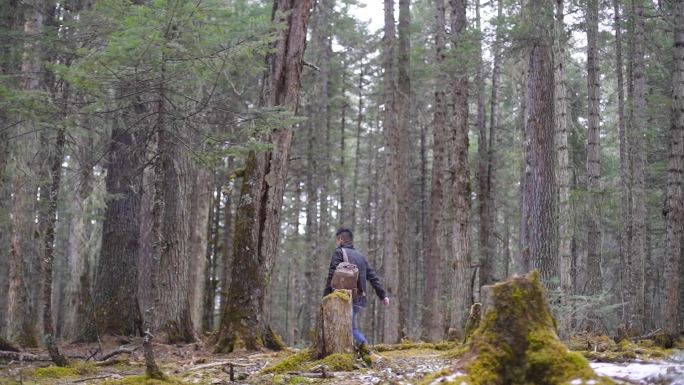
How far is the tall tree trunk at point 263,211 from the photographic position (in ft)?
34.3

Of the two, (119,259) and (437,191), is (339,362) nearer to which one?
(119,259)

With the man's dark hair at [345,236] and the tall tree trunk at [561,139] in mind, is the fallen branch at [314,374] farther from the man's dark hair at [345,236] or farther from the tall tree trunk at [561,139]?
the tall tree trunk at [561,139]

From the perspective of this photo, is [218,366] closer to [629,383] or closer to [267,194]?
[267,194]

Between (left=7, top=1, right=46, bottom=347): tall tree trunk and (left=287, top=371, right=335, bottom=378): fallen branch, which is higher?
(left=7, top=1, right=46, bottom=347): tall tree trunk

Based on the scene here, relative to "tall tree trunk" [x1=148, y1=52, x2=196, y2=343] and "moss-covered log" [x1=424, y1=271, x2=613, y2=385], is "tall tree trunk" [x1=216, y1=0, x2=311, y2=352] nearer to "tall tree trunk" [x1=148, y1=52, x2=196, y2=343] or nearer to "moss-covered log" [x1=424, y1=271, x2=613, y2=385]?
"tall tree trunk" [x1=148, y1=52, x2=196, y2=343]

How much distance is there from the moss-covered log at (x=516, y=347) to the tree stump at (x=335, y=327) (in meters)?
3.43

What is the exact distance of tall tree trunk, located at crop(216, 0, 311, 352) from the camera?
1047 centimetres

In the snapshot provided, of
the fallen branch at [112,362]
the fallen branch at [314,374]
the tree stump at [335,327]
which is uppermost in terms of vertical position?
the tree stump at [335,327]

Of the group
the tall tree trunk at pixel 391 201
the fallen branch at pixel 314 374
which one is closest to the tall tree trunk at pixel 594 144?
the tall tree trunk at pixel 391 201

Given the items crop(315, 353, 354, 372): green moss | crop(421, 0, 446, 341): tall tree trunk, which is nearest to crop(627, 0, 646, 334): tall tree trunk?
crop(421, 0, 446, 341): tall tree trunk

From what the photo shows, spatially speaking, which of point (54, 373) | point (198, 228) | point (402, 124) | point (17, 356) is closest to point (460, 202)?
point (402, 124)

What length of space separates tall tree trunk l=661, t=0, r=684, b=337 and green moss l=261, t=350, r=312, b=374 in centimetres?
728

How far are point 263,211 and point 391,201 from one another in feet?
21.9

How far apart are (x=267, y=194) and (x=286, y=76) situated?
7.06 feet
